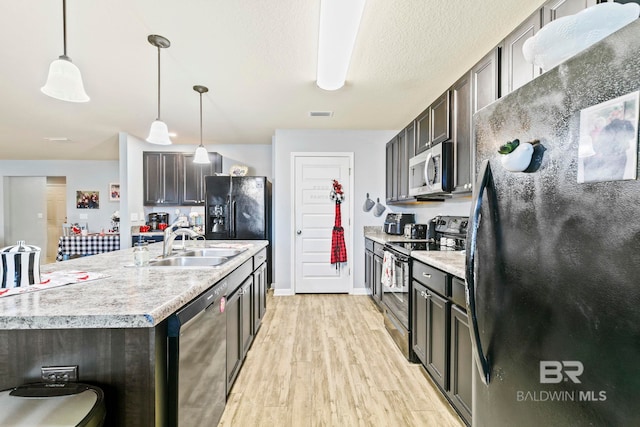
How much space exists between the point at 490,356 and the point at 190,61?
9.20ft

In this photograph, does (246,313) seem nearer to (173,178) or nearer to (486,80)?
(486,80)

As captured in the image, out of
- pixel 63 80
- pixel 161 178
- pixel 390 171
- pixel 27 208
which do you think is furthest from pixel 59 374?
pixel 27 208

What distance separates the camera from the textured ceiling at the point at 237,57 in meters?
1.88

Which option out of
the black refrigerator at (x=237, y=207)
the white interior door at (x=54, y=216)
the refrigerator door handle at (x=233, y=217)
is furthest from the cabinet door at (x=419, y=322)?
the white interior door at (x=54, y=216)

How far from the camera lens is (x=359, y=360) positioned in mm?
2477

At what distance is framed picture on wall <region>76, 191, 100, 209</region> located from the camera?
22.9ft

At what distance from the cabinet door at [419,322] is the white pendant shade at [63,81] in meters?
2.39

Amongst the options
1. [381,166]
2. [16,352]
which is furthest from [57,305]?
[381,166]

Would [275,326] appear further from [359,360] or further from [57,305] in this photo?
[57,305]

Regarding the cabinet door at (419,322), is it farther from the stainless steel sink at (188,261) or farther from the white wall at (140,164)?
the white wall at (140,164)

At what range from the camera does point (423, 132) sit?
3004mm

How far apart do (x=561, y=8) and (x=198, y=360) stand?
2301 millimetres

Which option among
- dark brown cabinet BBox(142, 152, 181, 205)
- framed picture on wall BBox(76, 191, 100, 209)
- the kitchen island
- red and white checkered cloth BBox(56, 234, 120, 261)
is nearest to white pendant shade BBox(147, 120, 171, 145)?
the kitchen island

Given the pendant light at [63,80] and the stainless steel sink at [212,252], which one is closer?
the pendant light at [63,80]
